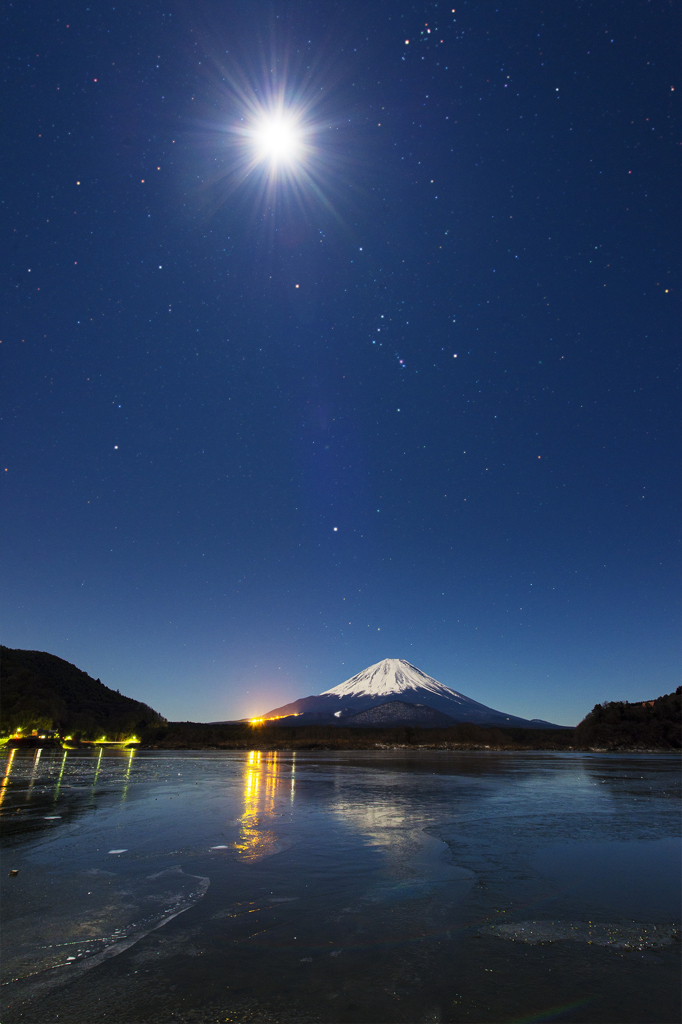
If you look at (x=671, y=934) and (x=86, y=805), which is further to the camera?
(x=86, y=805)

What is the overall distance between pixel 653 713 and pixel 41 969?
753 ft

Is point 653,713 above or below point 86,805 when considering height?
above

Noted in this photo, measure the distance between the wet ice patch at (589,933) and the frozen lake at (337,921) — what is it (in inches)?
1.7

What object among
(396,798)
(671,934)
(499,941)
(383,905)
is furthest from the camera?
(396,798)

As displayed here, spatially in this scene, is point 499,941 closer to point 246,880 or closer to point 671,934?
point 671,934

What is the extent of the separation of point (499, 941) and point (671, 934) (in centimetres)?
296

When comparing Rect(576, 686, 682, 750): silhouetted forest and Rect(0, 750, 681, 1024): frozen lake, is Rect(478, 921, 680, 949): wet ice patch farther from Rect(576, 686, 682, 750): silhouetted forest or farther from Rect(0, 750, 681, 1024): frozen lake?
Rect(576, 686, 682, 750): silhouetted forest

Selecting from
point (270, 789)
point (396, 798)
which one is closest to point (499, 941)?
point (396, 798)

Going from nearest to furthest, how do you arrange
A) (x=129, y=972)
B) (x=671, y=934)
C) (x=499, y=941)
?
1. (x=129, y=972)
2. (x=499, y=941)
3. (x=671, y=934)

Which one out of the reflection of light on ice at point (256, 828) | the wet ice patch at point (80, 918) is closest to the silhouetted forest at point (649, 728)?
the reflection of light on ice at point (256, 828)

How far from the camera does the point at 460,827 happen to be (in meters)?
17.7

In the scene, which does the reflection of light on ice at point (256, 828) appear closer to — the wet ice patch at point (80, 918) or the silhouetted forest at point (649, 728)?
the wet ice patch at point (80, 918)

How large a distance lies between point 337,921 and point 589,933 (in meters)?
3.99

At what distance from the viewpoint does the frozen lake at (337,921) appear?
226 inches
